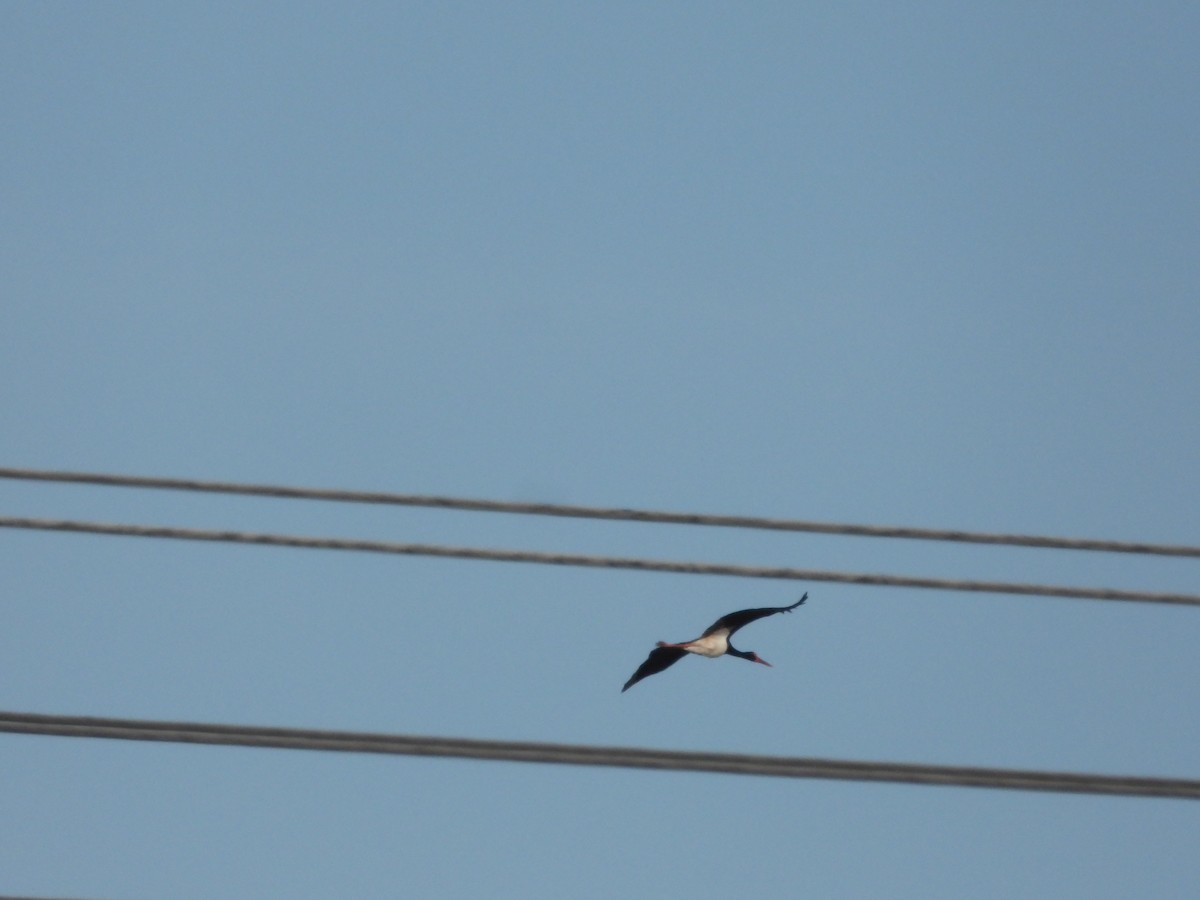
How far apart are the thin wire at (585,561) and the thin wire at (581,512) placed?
7.8 inches

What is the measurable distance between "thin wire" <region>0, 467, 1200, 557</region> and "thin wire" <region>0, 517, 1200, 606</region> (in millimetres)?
199

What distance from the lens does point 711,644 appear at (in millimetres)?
13586

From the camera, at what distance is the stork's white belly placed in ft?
43.7

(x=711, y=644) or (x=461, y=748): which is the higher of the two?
(x=711, y=644)

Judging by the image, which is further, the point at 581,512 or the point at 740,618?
the point at 740,618

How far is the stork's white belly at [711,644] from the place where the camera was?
1331cm

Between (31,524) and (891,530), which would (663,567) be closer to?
(891,530)

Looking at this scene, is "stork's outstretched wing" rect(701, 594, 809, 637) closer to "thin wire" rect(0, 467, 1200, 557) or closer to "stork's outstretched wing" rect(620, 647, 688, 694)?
"stork's outstretched wing" rect(620, 647, 688, 694)

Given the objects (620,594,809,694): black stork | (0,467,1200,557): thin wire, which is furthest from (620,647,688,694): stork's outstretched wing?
(0,467,1200,557): thin wire

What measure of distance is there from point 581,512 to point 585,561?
25 cm

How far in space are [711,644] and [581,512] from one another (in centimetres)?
543

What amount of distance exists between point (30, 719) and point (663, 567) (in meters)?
2.87

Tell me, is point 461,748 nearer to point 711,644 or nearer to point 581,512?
point 581,512

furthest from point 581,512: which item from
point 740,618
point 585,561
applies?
point 740,618
